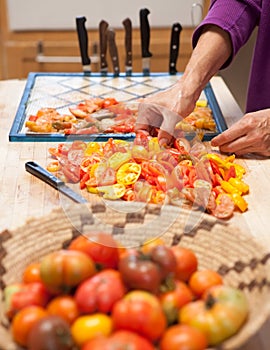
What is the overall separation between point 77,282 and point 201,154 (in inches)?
26.7

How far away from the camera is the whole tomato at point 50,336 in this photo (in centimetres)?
64

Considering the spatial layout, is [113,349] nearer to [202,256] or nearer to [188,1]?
[202,256]

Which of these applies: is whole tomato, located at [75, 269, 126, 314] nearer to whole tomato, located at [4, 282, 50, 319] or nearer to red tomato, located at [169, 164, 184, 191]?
whole tomato, located at [4, 282, 50, 319]

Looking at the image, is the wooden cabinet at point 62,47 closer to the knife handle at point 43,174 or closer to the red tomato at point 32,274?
the knife handle at point 43,174

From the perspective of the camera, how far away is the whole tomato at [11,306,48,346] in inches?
26.5

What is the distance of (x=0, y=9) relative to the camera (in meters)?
2.69

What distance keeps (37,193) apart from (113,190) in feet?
0.54

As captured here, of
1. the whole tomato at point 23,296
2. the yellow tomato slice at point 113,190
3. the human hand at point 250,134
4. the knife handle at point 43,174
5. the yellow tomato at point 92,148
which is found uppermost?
the whole tomato at point 23,296

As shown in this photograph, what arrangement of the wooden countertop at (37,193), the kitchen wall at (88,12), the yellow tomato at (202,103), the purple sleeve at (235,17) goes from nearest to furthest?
1. the wooden countertop at (37,193)
2. the purple sleeve at (235,17)
3. the yellow tomato at (202,103)
4. the kitchen wall at (88,12)

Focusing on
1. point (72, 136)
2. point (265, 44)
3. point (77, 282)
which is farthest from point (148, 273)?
point (265, 44)

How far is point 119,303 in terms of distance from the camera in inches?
27.0

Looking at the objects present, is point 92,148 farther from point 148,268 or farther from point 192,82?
point 148,268

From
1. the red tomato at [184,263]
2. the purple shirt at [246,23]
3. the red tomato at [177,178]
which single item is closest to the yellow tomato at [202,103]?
the purple shirt at [246,23]

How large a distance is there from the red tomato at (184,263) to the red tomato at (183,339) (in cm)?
12
